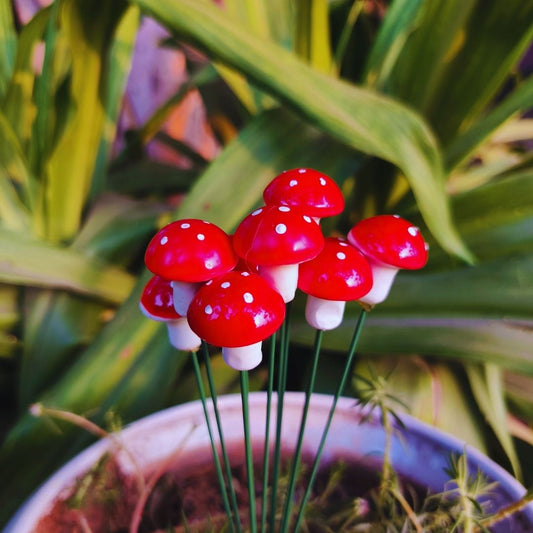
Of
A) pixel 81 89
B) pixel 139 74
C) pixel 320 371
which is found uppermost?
pixel 139 74

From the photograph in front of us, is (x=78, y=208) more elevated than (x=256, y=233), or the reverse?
(x=78, y=208)

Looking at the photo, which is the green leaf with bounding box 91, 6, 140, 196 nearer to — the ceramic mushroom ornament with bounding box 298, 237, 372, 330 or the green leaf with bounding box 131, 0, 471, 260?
the green leaf with bounding box 131, 0, 471, 260

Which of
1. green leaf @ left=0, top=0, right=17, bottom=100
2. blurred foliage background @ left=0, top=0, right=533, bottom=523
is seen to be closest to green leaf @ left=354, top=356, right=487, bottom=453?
blurred foliage background @ left=0, top=0, right=533, bottom=523

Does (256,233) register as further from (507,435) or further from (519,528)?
(507,435)

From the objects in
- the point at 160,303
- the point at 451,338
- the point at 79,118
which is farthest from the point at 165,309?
the point at 79,118

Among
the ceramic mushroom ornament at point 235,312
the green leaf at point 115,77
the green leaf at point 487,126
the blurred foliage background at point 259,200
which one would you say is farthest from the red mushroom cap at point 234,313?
the green leaf at point 115,77

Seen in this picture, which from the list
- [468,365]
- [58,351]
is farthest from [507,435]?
[58,351]

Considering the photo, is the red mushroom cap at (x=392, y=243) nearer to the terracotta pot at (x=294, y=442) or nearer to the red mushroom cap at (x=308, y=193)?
the red mushroom cap at (x=308, y=193)
